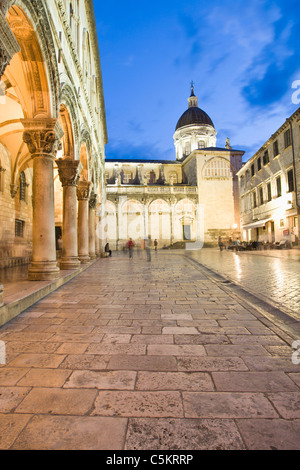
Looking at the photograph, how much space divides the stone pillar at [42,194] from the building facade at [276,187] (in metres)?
18.9

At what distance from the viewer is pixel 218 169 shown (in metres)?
43.5

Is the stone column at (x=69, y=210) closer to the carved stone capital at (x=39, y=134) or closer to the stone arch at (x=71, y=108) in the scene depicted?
the stone arch at (x=71, y=108)

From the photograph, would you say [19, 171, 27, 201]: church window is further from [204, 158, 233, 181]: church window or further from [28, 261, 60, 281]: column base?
[204, 158, 233, 181]: church window

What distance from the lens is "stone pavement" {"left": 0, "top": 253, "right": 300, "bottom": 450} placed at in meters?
1.67

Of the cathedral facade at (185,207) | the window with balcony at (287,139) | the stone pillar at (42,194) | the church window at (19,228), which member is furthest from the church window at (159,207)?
the stone pillar at (42,194)

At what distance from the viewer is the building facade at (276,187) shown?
21.0m

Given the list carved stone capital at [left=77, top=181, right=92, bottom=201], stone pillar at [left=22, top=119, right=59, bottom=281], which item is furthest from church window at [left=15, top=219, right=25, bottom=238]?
stone pillar at [left=22, top=119, right=59, bottom=281]

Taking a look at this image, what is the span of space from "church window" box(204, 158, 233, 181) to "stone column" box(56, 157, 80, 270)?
35397 millimetres

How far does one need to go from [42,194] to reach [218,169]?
39771 millimetres

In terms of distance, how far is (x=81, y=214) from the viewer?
13047 millimetres

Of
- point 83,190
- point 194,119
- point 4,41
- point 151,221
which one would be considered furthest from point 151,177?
point 4,41

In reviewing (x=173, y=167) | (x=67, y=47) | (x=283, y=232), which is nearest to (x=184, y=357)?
(x=67, y=47)
